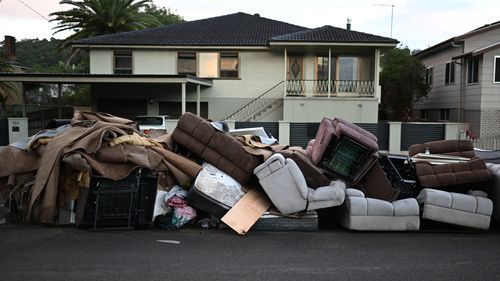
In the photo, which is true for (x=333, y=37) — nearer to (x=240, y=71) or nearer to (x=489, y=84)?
(x=240, y=71)

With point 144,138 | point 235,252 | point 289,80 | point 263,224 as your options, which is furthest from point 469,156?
point 289,80

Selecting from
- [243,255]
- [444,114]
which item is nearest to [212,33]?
[444,114]

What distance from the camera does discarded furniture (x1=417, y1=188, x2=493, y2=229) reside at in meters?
7.05

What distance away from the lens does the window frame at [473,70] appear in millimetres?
24281

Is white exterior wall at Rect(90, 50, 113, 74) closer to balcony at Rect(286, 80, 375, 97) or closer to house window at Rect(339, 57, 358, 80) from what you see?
balcony at Rect(286, 80, 375, 97)

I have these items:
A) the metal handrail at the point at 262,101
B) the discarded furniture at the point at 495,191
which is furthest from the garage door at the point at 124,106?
the discarded furniture at the point at 495,191

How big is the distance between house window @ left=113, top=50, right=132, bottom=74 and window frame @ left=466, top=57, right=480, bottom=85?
17.2m

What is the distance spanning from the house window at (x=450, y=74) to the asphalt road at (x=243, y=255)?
21987 millimetres

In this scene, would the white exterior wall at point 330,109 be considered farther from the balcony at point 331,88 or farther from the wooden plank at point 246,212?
the wooden plank at point 246,212

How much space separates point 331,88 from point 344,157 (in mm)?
17211

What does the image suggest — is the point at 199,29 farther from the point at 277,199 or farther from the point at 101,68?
the point at 277,199

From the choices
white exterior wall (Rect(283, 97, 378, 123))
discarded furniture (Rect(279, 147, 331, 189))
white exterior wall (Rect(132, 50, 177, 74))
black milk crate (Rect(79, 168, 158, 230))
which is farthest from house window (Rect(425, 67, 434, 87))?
black milk crate (Rect(79, 168, 158, 230))

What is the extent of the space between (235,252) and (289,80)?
742 inches

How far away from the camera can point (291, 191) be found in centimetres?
697
